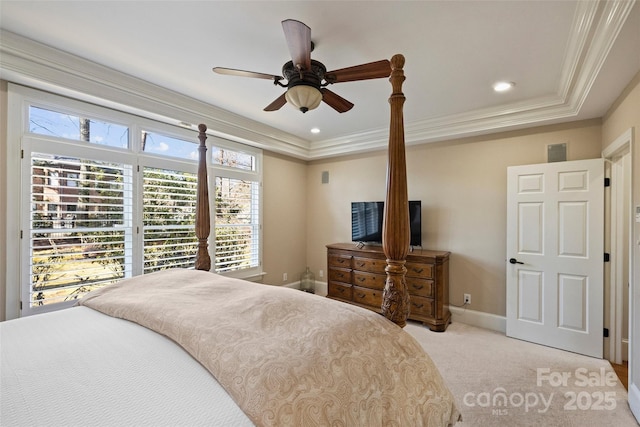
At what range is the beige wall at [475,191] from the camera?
126 inches

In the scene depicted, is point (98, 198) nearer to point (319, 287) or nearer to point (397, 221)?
point (397, 221)

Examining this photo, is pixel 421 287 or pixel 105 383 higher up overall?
pixel 105 383

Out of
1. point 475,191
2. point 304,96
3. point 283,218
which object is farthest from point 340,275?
point 304,96

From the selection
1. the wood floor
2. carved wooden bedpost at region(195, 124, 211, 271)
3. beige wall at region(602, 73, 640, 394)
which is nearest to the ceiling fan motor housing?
carved wooden bedpost at region(195, 124, 211, 271)

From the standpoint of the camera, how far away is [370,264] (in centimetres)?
389

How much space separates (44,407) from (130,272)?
2.42 m

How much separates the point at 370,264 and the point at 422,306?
0.84 metres

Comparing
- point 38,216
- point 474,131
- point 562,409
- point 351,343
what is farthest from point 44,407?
point 474,131

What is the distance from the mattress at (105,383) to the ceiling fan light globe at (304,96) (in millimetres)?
1656

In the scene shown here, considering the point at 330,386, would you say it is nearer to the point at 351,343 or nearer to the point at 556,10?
the point at 351,343

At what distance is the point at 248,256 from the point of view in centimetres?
420

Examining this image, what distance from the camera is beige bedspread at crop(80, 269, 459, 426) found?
873 mm

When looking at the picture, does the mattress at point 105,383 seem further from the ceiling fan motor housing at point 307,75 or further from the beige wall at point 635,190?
the beige wall at point 635,190

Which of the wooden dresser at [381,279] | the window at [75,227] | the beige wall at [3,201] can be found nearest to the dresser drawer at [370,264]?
the wooden dresser at [381,279]
